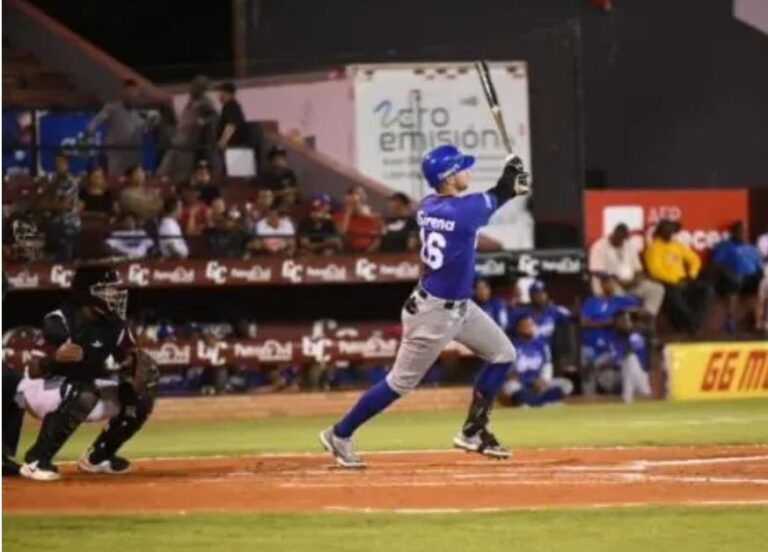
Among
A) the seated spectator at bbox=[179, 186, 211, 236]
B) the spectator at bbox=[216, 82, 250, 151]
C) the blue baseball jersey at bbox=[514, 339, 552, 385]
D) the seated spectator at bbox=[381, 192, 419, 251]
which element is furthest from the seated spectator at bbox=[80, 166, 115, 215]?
the blue baseball jersey at bbox=[514, 339, 552, 385]

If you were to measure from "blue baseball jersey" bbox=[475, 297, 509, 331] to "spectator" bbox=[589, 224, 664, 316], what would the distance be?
2.24 meters

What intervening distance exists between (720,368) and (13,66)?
9702mm

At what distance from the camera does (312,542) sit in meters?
8.66

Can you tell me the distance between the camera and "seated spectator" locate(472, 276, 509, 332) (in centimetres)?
2158

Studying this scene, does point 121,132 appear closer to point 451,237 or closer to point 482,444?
point 482,444

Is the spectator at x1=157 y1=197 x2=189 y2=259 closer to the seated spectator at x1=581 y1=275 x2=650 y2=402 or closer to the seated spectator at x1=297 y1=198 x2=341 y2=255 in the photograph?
the seated spectator at x1=297 y1=198 x2=341 y2=255

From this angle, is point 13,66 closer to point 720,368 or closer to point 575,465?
point 720,368

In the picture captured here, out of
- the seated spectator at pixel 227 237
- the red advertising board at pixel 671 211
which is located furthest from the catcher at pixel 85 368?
the red advertising board at pixel 671 211

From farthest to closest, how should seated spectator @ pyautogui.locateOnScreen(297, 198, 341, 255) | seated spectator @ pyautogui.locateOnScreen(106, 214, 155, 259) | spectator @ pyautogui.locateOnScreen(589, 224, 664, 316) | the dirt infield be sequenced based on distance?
spectator @ pyautogui.locateOnScreen(589, 224, 664, 316)
seated spectator @ pyautogui.locateOnScreen(297, 198, 341, 255)
seated spectator @ pyautogui.locateOnScreen(106, 214, 155, 259)
the dirt infield

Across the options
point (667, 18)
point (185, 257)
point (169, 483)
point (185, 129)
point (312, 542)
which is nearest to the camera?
point (312, 542)

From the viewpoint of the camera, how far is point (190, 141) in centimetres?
2319

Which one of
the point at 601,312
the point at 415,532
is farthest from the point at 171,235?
the point at 415,532

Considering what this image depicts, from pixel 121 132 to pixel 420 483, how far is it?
12667 millimetres

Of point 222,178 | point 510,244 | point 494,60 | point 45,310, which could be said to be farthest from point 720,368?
point 45,310
